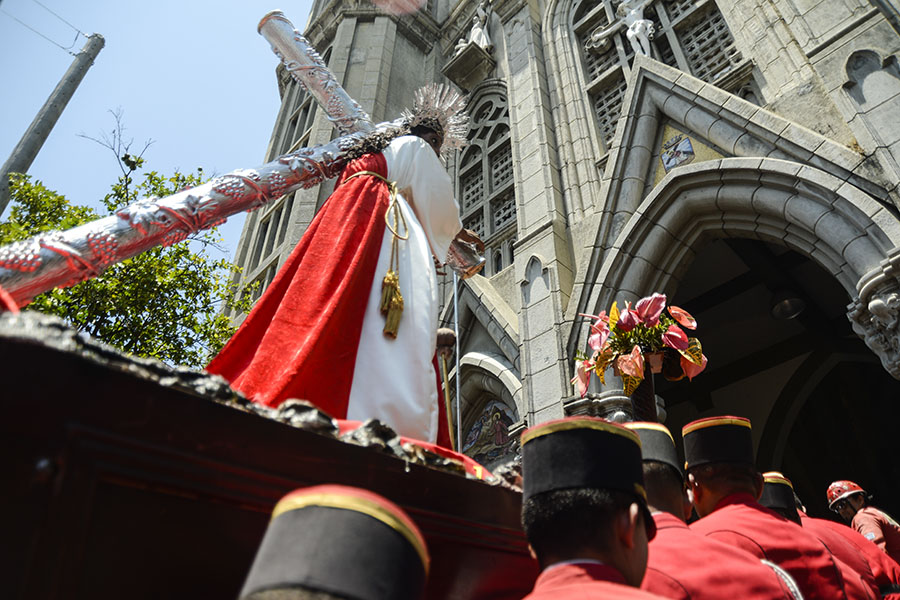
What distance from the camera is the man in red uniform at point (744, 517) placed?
240 cm

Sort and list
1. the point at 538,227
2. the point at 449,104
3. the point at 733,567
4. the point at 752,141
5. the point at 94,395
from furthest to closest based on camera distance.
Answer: the point at 538,227
the point at 752,141
the point at 449,104
the point at 733,567
the point at 94,395

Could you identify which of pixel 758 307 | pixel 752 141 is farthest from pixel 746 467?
pixel 758 307

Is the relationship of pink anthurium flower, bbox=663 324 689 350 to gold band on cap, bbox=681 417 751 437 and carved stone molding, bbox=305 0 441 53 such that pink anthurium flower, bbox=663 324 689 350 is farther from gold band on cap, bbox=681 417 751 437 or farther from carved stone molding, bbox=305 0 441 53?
carved stone molding, bbox=305 0 441 53

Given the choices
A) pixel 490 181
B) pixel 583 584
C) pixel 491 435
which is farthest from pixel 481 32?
pixel 583 584

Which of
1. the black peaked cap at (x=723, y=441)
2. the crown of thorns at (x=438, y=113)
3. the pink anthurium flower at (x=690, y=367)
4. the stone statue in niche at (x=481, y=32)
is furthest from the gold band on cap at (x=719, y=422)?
the stone statue in niche at (x=481, y=32)

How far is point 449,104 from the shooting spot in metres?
4.27

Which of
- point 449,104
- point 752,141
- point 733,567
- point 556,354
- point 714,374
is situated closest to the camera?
point 733,567

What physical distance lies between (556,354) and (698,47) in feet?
Result: 18.9

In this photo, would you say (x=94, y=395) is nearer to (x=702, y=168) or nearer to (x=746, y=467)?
(x=746, y=467)

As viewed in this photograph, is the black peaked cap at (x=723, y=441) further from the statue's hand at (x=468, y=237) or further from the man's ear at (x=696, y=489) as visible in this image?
the statue's hand at (x=468, y=237)

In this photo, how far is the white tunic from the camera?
8.87ft

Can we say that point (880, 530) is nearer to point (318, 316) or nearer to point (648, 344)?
point (648, 344)

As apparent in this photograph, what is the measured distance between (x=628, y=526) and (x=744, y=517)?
1302mm

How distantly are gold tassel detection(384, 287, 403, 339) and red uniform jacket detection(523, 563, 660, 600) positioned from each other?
163cm
